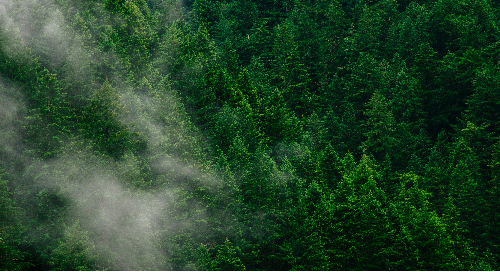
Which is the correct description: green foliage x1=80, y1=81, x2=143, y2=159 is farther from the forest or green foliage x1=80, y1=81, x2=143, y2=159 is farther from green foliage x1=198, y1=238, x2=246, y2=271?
green foliage x1=198, y1=238, x2=246, y2=271

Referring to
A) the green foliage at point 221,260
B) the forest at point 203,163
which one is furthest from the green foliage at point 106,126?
the green foliage at point 221,260

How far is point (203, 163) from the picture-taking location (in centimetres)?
4288

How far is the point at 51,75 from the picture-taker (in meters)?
42.3

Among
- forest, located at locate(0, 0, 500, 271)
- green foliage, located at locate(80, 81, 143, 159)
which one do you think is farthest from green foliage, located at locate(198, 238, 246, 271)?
green foliage, located at locate(80, 81, 143, 159)

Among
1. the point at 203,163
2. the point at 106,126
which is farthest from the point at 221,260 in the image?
the point at 106,126

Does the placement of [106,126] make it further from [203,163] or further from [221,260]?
[221,260]

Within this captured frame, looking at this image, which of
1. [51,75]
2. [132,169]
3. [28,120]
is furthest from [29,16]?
[132,169]

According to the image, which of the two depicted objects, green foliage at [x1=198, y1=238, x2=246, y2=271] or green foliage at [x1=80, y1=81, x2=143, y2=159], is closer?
green foliage at [x1=198, y1=238, x2=246, y2=271]

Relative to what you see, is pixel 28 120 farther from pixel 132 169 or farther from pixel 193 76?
pixel 193 76

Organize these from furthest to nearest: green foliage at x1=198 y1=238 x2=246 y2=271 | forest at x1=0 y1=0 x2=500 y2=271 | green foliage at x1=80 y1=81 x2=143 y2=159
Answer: green foliage at x1=80 y1=81 x2=143 y2=159
forest at x1=0 y1=0 x2=500 y2=271
green foliage at x1=198 y1=238 x2=246 y2=271

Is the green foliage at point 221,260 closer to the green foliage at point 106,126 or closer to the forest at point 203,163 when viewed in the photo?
the forest at point 203,163

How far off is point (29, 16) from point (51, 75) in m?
8.97

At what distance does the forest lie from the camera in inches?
1543

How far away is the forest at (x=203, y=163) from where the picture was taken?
39188 mm
